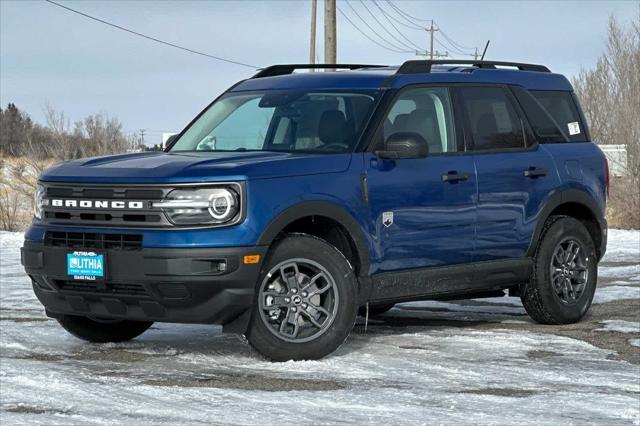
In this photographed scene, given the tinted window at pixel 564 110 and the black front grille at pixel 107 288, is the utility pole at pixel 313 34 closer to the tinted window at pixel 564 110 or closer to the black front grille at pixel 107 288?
the tinted window at pixel 564 110

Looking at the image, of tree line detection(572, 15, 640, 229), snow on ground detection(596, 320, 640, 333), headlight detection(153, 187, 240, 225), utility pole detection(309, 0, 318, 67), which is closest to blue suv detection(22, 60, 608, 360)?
headlight detection(153, 187, 240, 225)

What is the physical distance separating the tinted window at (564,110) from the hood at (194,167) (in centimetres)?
252

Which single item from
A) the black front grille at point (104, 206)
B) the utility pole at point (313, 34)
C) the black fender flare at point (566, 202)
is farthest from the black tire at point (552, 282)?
the utility pole at point (313, 34)

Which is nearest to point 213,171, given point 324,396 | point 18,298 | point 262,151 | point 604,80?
point 262,151

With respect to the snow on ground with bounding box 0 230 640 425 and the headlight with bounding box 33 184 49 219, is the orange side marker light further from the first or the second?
the headlight with bounding box 33 184 49 219

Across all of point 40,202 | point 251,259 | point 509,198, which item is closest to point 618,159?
point 509,198

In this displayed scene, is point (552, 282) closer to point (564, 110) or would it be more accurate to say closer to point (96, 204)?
point (564, 110)

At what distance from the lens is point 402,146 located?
8.17 metres

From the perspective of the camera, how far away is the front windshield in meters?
8.36

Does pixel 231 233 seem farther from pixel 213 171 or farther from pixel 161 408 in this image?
pixel 161 408

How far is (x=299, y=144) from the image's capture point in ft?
27.5

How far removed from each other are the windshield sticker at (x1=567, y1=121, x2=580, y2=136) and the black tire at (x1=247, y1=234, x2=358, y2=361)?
2.99m

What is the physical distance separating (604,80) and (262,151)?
31.8m

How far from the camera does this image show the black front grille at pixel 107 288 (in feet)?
24.5
